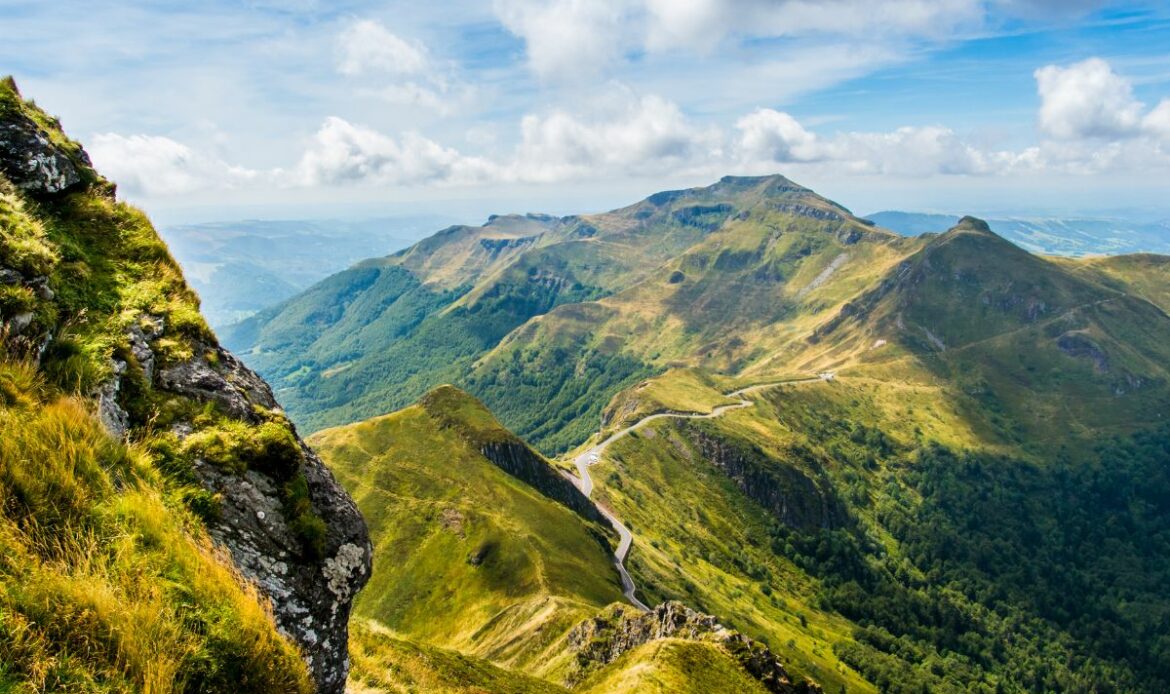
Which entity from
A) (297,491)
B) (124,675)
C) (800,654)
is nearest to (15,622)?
(124,675)

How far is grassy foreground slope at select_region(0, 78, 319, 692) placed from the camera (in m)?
6.34

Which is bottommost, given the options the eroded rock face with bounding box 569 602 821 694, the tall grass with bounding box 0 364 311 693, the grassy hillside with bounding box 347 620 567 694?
the eroded rock face with bounding box 569 602 821 694

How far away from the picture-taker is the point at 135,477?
10008 mm

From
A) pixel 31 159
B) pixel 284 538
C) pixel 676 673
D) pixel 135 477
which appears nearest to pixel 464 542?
pixel 676 673

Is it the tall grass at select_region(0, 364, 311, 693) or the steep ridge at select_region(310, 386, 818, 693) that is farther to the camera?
the steep ridge at select_region(310, 386, 818, 693)

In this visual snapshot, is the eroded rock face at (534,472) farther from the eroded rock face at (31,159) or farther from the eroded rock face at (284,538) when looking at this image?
the eroded rock face at (284,538)

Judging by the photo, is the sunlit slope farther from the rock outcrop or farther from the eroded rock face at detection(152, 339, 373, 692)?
the rock outcrop

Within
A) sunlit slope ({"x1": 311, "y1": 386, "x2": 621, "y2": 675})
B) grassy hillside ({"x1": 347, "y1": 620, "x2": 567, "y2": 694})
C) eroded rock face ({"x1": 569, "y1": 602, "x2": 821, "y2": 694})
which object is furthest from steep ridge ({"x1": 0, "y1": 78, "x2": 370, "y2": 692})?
sunlit slope ({"x1": 311, "y1": 386, "x2": 621, "y2": 675})

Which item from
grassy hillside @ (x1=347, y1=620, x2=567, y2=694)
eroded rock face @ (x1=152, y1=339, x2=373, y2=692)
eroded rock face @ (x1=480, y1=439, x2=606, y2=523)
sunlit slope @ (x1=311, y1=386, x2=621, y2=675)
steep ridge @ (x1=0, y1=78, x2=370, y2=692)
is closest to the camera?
steep ridge @ (x1=0, y1=78, x2=370, y2=692)

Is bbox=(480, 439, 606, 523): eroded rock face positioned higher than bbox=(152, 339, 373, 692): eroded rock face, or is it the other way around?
bbox=(152, 339, 373, 692): eroded rock face

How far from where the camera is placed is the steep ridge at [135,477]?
6758 millimetres

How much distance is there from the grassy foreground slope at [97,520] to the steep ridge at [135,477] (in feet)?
0.09

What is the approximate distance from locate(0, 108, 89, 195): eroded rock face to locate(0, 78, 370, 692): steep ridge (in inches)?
1.8

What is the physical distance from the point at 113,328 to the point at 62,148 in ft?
32.0
